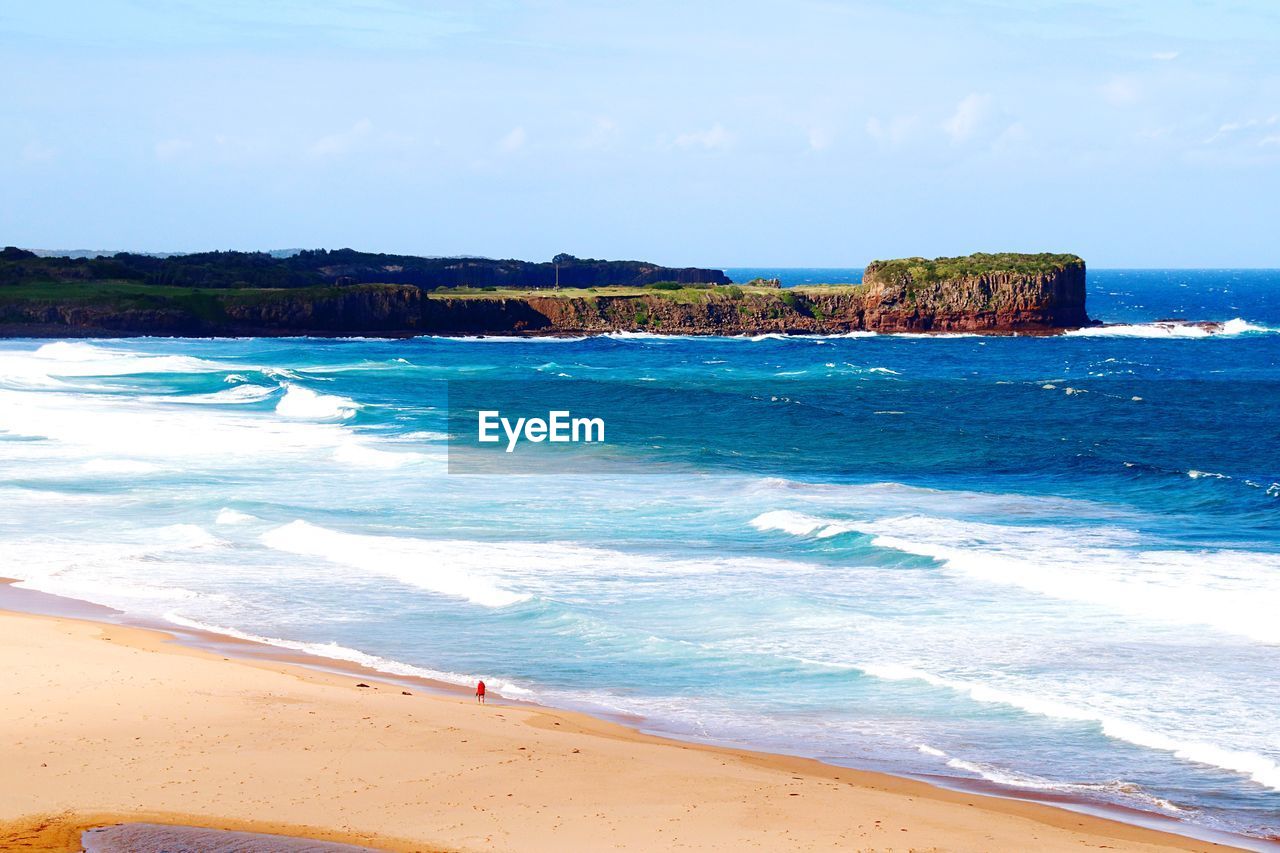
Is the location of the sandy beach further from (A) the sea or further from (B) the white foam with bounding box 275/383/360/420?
(B) the white foam with bounding box 275/383/360/420

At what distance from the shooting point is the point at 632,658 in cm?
2117

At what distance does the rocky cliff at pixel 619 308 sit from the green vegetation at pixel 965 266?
0.11 m

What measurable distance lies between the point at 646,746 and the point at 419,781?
9.87ft

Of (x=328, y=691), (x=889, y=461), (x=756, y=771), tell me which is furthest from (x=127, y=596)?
(x=889, y=461)

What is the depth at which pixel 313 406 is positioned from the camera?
57.6 meters

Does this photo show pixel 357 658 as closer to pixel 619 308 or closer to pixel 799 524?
pixel 799 524

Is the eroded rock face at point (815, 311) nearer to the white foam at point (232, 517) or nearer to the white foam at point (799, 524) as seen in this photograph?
the white foam at point (232, 517)

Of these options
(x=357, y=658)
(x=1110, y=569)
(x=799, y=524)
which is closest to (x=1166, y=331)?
(x=799, y=524)

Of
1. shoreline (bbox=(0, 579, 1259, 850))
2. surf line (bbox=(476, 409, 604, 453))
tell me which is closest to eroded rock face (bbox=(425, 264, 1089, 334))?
surf line (bbox=(476, 409, 604, 453))

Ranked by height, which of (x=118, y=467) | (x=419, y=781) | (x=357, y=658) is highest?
(x=118, y=467)

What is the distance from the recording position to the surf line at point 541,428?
50688 mm

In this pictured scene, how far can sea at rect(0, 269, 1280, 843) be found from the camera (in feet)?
59.5

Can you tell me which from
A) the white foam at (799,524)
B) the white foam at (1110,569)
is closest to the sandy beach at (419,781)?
the white foam at (1110,569)

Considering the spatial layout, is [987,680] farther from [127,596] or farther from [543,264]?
[543,264]
